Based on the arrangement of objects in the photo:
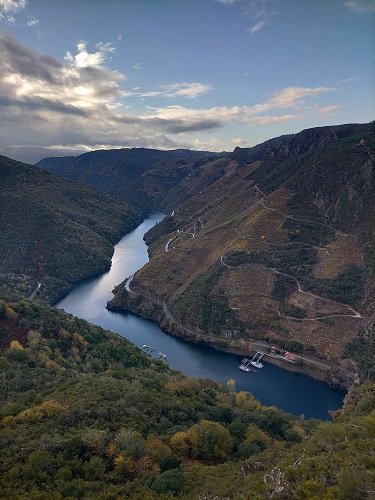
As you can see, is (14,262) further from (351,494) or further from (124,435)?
(351,494)

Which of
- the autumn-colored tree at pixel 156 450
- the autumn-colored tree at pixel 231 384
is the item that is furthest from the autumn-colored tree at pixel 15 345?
the autumn-colored tree at pixel 231 384

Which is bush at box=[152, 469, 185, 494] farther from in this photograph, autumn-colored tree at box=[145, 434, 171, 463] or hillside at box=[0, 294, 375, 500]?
autumn-colored tree at box=[145, 434, 171, 463]

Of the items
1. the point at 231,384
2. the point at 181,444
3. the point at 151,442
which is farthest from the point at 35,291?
the point at 151,442

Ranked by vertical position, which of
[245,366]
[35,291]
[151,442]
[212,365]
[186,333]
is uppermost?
[151,442]

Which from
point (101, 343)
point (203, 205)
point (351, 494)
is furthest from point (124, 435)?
point (203, 205)

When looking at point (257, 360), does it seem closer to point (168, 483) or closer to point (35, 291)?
point (168, 483)

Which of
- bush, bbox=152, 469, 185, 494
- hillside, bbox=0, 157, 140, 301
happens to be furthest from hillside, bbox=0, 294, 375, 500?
hillside, bbox=0, 157, 140, 301
